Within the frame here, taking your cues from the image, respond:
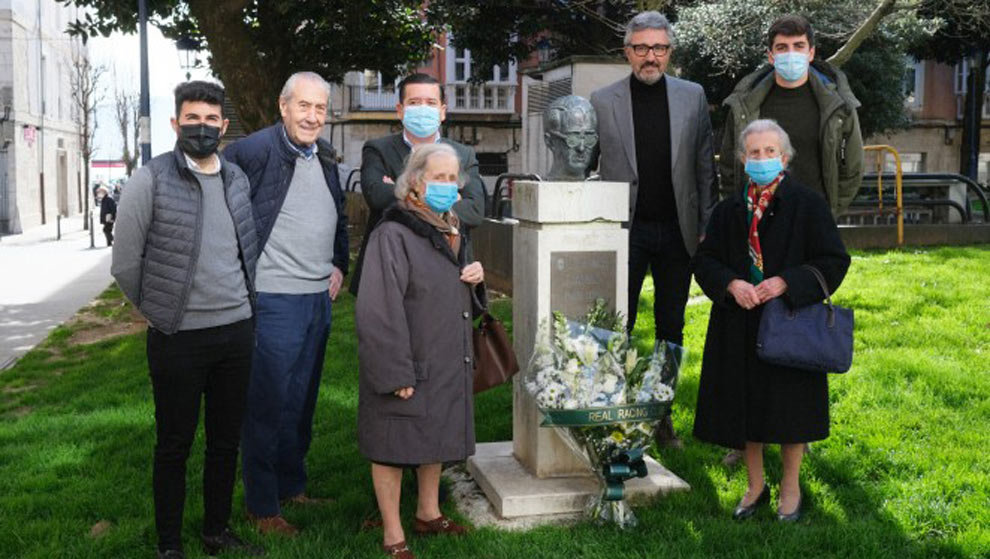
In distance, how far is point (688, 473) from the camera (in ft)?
18.1

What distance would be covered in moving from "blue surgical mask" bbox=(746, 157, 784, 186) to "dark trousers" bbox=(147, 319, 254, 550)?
2291mm

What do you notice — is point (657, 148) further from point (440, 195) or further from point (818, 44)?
point (818, 44)

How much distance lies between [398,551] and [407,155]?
1.79 metres

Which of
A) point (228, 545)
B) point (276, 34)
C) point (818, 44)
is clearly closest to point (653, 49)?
point (228, 545)

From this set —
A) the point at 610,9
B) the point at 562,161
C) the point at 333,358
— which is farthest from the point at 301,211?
the point at 610,9

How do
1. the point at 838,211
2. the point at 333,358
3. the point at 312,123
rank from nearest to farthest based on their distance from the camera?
the point at 312,123 < the point at 838,211 < the point at 333,358

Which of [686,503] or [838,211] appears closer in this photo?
[686,503]

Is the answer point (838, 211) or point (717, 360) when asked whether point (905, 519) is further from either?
point (838, 211)

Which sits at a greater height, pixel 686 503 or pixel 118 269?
pixel 118 269

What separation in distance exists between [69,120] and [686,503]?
44.8 m

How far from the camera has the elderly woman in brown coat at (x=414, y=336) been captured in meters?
4.25

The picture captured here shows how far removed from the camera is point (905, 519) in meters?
4.80

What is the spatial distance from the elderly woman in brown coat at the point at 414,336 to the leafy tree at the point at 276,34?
10.0m

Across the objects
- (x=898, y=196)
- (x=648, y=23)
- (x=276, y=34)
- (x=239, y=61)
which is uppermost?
(x=276, y=34)
